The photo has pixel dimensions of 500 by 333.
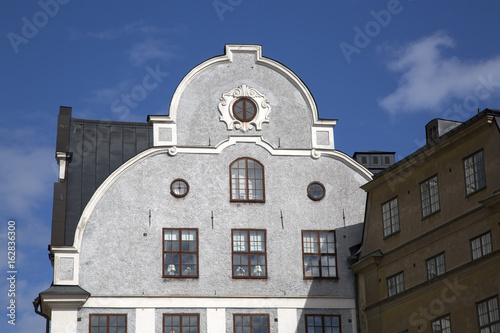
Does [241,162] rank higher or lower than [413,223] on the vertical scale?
higher

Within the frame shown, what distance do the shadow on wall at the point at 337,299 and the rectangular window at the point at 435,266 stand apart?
5.33 meters

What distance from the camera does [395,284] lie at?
34.7m

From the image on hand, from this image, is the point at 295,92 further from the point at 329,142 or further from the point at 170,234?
the point at 170,234

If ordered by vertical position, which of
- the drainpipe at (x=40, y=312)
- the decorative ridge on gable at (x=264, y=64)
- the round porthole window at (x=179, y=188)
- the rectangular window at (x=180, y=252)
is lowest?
the drainpipe at (x=40, y=312)

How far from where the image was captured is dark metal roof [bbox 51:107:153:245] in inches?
1491

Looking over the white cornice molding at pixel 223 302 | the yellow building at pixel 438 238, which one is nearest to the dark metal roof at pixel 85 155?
the white cornice molding at pixel 223 302

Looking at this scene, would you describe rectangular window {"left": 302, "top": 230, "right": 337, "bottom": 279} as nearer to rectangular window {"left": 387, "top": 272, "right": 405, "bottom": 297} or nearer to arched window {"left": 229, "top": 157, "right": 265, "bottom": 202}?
arched window {"left": 229, "top": 157, "right": 265, "bottom": 202}

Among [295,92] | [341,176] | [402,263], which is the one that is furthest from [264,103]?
[402,263]

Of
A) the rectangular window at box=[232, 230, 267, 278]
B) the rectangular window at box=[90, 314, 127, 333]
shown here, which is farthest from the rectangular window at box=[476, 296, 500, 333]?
the rectangular window at box=[90, 314, 127, 333]

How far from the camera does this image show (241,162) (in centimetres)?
3825

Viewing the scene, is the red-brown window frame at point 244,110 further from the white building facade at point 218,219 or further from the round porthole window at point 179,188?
the round porthole window at point 179,188

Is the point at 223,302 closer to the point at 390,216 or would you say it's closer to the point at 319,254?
the point at 319,254

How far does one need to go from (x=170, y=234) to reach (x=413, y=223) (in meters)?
9.89

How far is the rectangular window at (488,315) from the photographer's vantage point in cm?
2881
